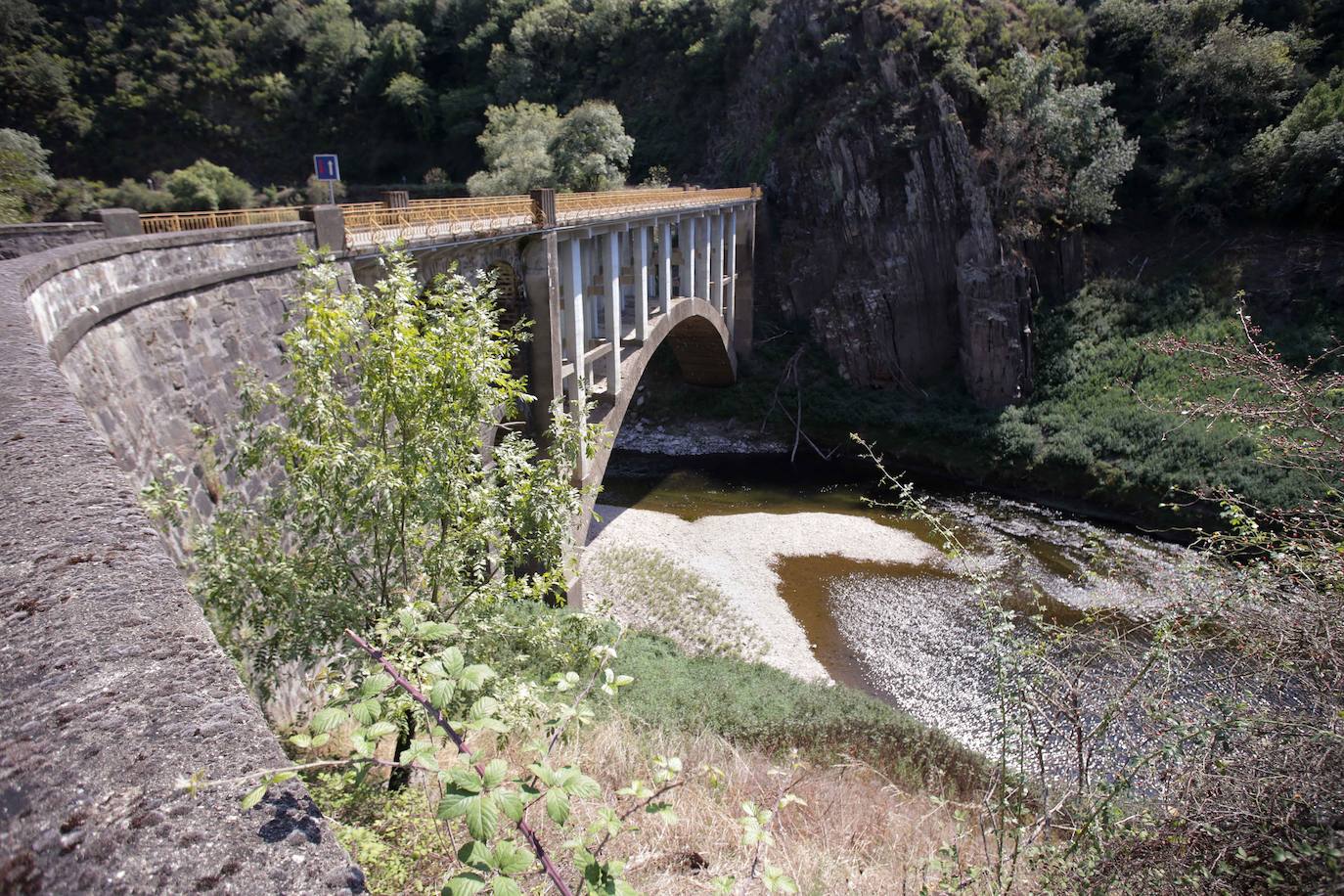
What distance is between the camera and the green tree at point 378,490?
5.79 meters

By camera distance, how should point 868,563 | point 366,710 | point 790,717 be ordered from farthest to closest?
1. point 868,563
2. point 790,717
3. point 366,710

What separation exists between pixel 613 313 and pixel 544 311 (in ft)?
11.1

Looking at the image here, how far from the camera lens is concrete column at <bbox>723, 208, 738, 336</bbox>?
1193 inches

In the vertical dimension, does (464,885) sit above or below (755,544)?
above

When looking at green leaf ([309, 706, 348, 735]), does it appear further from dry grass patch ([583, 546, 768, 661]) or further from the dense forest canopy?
the dense forest canopy

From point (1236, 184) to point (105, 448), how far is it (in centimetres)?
3594

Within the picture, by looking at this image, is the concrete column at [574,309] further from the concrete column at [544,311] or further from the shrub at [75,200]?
the shrub at [75,200]

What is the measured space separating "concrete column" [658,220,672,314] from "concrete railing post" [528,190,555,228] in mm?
7040

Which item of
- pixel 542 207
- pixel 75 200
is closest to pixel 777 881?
pixel 542 207

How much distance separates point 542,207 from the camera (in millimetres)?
15547

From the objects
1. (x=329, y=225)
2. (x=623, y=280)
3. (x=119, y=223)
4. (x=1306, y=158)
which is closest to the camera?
(x=119, y=223)

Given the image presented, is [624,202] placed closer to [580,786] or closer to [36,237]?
[36,237]

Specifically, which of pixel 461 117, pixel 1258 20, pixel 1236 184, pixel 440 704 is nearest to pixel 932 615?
pixel 440 704

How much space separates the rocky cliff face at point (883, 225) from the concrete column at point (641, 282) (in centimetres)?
1329
